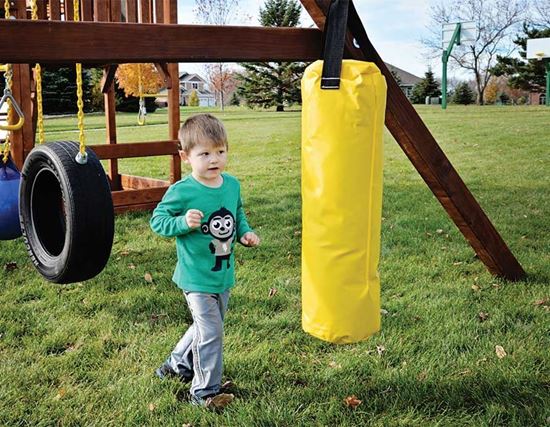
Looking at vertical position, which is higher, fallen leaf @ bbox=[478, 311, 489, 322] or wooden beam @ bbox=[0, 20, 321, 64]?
wooden beam @ bbox=[0, 20, 321, 64]

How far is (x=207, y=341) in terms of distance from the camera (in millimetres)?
2973

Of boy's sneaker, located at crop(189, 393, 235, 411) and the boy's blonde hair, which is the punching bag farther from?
boy's sneaker, located at crop(189, 393, 235, 411)

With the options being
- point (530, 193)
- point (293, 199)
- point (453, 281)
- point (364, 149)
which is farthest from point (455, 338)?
Answer: point (530, 193)

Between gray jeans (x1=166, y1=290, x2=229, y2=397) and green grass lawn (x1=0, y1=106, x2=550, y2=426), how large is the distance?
0.13 m

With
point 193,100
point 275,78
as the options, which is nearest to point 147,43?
point 275,78

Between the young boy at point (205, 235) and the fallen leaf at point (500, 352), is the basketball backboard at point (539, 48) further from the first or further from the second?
the young boy at point (205, 235)

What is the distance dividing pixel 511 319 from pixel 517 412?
1.13 metres

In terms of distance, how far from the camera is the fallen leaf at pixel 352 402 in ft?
9.60

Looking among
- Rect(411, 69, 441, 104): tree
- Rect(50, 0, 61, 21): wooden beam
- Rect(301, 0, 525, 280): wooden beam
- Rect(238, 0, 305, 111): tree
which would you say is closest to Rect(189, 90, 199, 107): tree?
Rect(238, 0, 305, 111): tree

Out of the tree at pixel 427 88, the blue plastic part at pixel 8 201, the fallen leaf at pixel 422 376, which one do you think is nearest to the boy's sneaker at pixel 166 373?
the fallen leaf at pixel 422 376

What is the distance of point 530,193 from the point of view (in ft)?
26.3

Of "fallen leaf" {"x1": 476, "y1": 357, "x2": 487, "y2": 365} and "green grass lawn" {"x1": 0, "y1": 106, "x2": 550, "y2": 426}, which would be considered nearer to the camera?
"green grass lawn" {"x1": 0, "y1": 106, "x2": 550, "y2": 426}

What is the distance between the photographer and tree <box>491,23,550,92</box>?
135ft

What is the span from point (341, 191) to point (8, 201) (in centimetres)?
207
